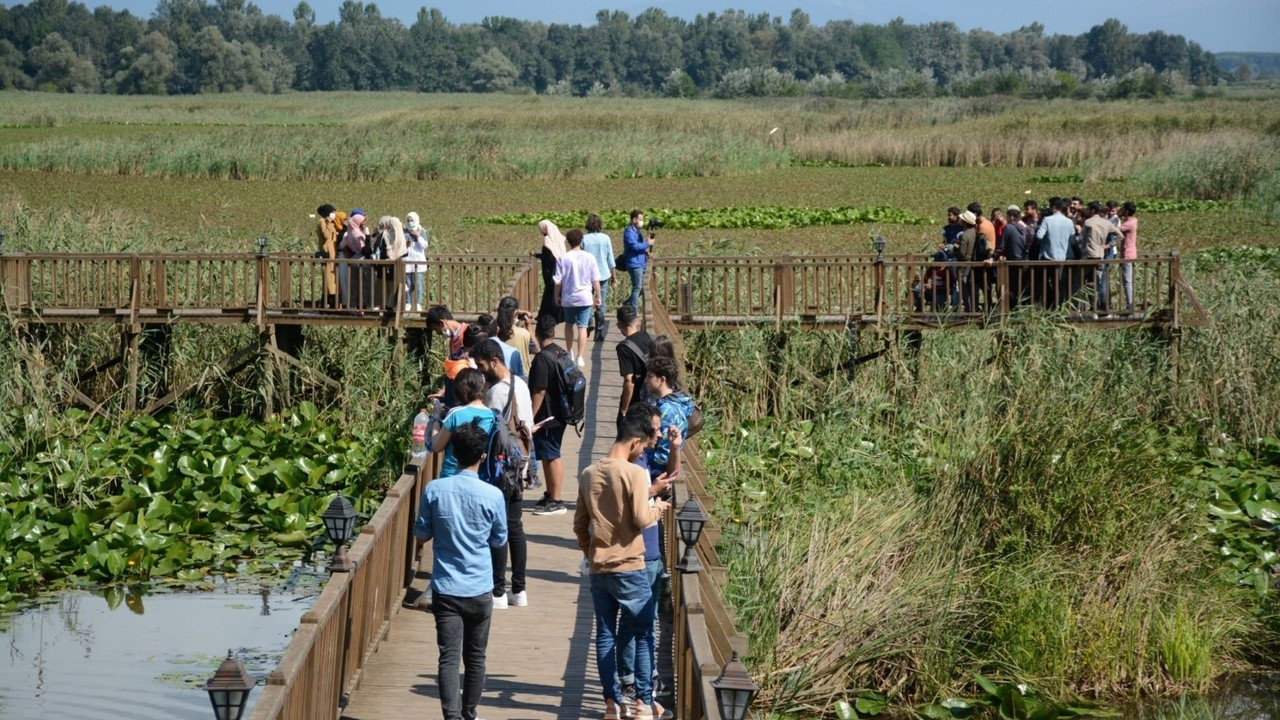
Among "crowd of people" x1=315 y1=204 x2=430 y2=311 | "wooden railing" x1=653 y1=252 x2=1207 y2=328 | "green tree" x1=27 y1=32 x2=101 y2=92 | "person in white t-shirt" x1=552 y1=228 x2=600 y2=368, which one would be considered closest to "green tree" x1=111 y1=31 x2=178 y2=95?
"green tree" x1=27 y1=32 x2=101 y2=92

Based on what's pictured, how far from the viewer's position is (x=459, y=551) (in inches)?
343

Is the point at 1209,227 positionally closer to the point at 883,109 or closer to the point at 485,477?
the point at 485,477

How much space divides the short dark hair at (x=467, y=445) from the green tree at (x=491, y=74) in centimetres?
17904

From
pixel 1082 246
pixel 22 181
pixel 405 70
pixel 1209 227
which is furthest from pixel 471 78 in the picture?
pixel 1082 246

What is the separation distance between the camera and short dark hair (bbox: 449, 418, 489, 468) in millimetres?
8734

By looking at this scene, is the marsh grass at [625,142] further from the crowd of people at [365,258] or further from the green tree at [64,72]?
the green tree at [64,72]

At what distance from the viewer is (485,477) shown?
33.6ft

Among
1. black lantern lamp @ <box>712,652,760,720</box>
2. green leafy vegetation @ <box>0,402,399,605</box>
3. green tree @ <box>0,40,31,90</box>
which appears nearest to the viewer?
black lantern lamp @ <box>712,652,760,720</box>

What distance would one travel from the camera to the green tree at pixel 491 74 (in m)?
186

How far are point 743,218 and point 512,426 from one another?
28.0 metres

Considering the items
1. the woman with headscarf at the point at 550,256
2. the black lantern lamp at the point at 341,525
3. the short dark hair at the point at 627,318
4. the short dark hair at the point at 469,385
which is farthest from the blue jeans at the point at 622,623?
the woman with headscarf at the point at 550,256

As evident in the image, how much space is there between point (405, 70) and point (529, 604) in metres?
180

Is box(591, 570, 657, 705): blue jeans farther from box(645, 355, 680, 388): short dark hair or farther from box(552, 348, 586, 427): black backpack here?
box(552, 348, 586, 427): black backpack

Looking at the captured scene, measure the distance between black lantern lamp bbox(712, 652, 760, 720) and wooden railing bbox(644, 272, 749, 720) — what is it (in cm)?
18
